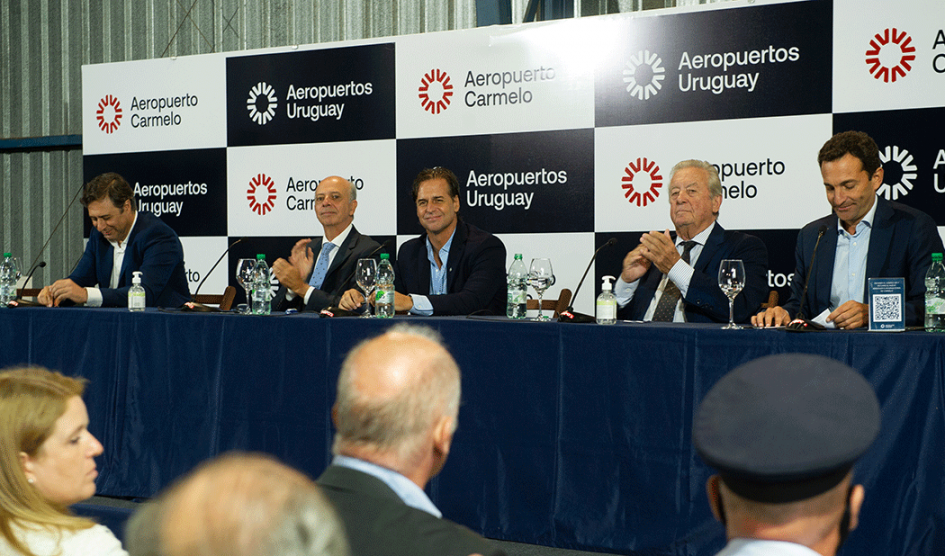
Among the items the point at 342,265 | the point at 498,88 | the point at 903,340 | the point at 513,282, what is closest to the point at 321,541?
the point at 903,340

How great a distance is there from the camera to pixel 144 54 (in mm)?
6102

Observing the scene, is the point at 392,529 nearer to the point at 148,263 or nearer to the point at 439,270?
the point at 439,270

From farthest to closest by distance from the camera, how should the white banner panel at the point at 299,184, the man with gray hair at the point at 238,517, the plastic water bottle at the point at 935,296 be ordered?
the white banner panel at the point at 299,184
the plastic water bottle at the point at 935,296
the man with gray hair at the point at 238,517

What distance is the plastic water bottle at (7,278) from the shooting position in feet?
12.1

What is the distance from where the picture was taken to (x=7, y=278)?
369 centimetres

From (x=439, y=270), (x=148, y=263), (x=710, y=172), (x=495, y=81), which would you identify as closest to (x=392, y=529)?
(x=710, y=172)

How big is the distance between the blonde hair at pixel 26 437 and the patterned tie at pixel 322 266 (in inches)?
102

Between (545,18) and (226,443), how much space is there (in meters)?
3.00

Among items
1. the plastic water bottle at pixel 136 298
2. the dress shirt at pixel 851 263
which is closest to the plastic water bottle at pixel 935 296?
the dress shirt at pixel 851 263

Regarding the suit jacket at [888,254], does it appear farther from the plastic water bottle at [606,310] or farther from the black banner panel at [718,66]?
the black banner panel at [718,66]

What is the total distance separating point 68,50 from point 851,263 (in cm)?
548

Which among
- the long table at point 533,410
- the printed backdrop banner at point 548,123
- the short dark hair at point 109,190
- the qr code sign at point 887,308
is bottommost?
the long table at point 533,410

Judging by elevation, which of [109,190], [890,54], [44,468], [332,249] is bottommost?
[44,468]

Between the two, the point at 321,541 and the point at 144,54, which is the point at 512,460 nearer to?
the point at 321,541
